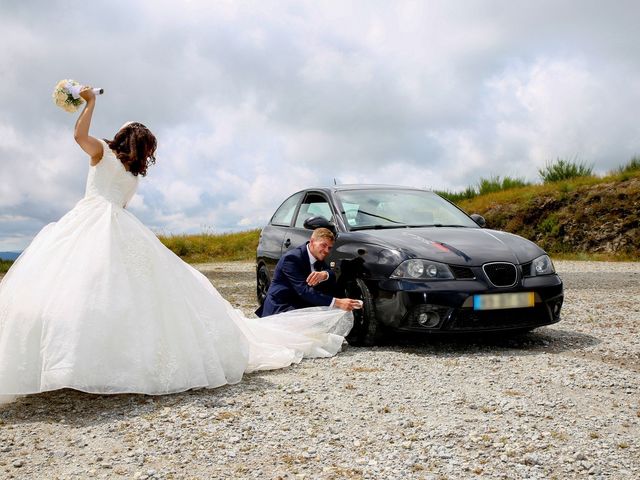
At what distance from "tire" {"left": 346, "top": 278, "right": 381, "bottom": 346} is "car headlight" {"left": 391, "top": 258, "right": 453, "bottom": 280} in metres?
0.46

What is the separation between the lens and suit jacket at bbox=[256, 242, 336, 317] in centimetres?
657

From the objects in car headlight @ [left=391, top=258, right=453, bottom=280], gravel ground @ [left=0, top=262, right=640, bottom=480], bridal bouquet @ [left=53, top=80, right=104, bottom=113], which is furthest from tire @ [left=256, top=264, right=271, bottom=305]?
bridal bouquet @ [left=53, top=80, right=104, bottom=113]

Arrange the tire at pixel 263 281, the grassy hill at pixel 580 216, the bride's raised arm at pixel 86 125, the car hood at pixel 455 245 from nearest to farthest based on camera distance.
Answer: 1. the bride's raised arm at pixel 86 125
2. the car hood at pixel 455 245
3. the tire at pixel 263 281
4. the grassy hill at pixel 580 216

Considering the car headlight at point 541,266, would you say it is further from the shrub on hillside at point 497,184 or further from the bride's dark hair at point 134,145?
the shrub on hillside at point 497,184

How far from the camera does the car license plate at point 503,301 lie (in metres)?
5.95

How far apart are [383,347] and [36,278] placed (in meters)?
3.22

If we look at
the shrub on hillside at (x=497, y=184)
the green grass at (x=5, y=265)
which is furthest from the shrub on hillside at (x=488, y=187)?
the green grass at (x=5, y=265)

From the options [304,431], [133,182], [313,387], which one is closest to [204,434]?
[304,431]

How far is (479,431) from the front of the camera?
4.05m

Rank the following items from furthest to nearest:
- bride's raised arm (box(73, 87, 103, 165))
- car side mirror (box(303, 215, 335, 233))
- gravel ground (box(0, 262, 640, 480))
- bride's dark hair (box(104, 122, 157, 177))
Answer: car side mirror (box(303, 215, 335, 233))
bride's dark hair (box(104, 122, 157, 177))
bride's raised arm (box(73, 87, 103, 165))
gravel ground (box(0, 262, 640, 480))

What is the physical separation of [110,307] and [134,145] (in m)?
1.30

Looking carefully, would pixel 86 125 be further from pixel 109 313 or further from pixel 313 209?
pixel 313 209

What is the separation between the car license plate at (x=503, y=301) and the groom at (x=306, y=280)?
113 cm

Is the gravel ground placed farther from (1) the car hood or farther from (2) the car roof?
(2) the car roof
